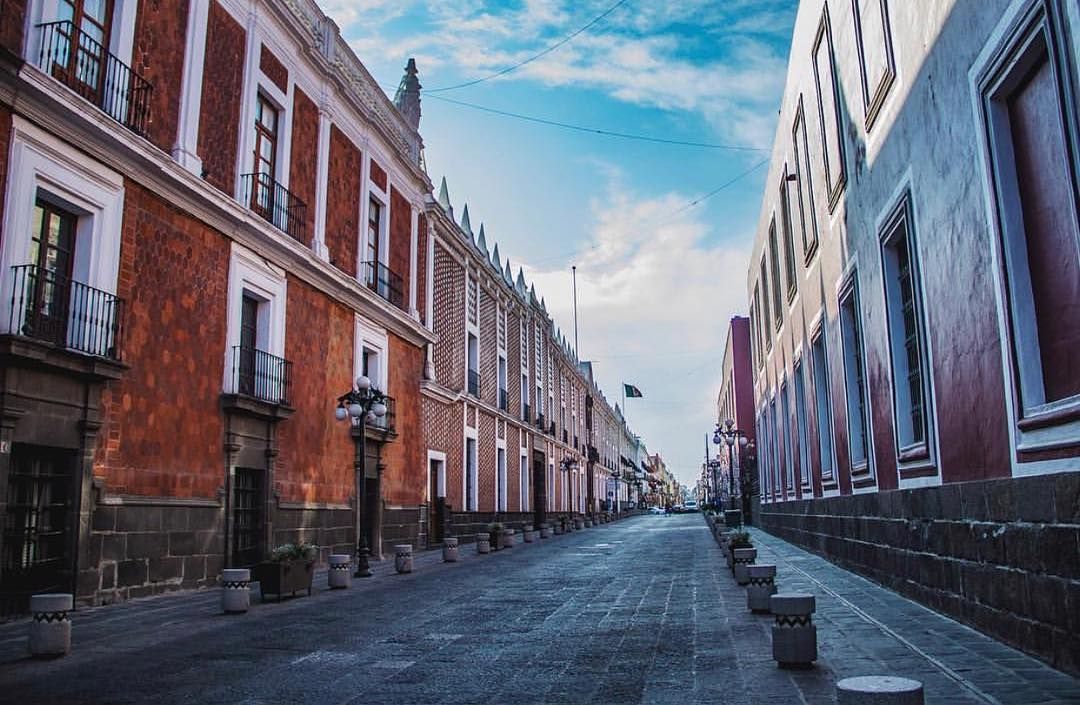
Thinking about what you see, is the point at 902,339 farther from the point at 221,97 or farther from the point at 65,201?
the point at 221,97

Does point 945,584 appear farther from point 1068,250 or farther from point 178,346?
point 178,346

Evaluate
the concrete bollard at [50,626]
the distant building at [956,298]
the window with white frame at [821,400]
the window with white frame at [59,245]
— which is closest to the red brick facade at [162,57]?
the window with white frame at [59,245]

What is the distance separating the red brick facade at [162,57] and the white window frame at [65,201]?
161cm

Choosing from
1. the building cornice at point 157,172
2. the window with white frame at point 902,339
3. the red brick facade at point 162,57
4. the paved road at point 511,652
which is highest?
the red brick facade at point 162,57

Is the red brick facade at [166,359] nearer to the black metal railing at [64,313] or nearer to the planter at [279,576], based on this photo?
the black metal railing at [64,313]

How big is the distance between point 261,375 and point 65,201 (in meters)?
5.61

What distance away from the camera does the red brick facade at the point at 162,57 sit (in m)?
12.9

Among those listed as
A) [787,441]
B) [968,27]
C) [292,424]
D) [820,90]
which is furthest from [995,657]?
[787,441]

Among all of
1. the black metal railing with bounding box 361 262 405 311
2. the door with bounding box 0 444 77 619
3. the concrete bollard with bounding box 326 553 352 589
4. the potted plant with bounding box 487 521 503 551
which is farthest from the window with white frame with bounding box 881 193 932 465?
the potted plant with bounding box 487 521 503 551

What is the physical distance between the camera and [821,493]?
17422 mm

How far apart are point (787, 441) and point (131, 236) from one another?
58.7ft

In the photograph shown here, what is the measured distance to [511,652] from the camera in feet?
24.9

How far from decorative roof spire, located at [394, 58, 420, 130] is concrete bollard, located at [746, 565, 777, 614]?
67.9 ft

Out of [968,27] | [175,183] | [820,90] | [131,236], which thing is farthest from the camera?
[820,90]
